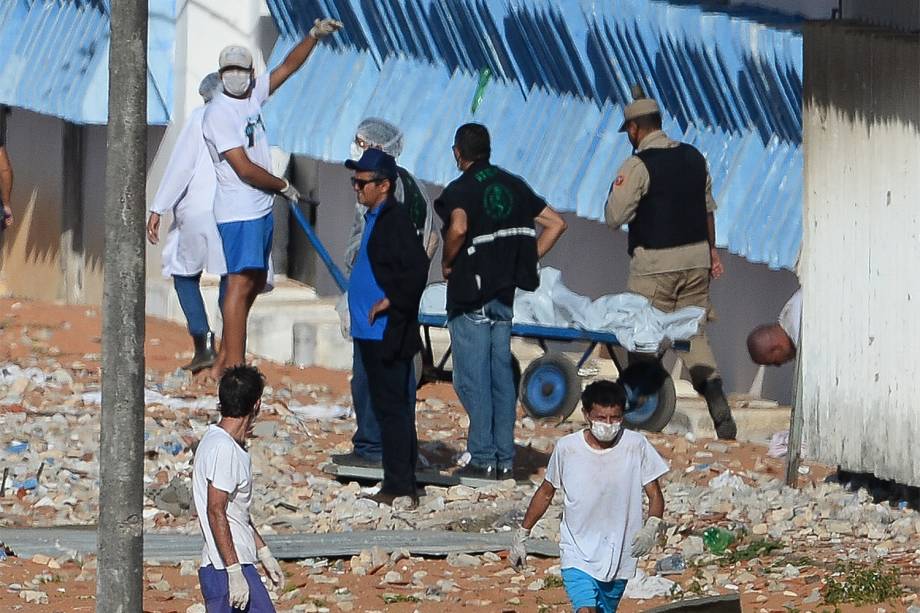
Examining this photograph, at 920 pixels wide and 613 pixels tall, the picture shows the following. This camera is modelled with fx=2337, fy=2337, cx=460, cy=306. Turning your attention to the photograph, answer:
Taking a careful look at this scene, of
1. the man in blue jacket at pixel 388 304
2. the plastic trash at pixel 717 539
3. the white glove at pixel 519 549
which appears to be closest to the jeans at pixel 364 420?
the man in blue jacket at pixel 388 304

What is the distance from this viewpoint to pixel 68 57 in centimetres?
1842

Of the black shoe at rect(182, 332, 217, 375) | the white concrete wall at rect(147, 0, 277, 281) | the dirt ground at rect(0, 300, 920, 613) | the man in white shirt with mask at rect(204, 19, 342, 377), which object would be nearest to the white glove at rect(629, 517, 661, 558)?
the dirt ground at rect(0, 300, 920, 613)

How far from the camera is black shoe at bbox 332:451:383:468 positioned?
10914 millimetres

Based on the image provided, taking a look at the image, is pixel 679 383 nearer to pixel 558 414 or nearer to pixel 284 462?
pixel 558 414

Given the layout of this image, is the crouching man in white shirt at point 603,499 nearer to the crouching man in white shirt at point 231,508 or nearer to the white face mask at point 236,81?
the crouching man in white shirt at point 231,508

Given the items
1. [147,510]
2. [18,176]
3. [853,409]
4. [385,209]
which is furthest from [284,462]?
[18,176]

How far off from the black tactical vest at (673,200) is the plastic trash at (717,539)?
111 inches

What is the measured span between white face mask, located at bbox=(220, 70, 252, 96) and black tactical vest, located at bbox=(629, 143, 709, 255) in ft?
6.84

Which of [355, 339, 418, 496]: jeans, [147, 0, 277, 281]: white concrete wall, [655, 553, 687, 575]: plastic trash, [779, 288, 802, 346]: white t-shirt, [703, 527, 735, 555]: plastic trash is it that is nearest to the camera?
[655, 553, 687, 575]: plastic trash

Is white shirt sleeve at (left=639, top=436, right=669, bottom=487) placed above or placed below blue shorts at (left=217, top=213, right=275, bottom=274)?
below

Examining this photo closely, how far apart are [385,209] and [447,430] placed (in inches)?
110

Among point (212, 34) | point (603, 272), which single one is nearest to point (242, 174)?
point (603, 272)

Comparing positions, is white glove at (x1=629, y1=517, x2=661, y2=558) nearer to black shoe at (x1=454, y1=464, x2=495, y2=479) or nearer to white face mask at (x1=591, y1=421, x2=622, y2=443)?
white face mask at (x1=591, y1=421, x2=622, y2=443)

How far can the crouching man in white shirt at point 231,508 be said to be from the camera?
278 inches
